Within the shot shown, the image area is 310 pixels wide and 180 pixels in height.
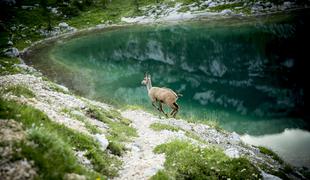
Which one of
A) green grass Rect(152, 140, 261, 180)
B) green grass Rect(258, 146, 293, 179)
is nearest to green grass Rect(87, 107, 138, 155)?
green grass Rect(152, 140, 261, 180)

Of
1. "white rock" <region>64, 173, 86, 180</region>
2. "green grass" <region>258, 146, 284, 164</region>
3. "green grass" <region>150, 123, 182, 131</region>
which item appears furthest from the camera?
"green grass" <region>150, 123, 182, 131</region>

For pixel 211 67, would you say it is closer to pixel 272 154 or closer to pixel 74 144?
pixel 272 154

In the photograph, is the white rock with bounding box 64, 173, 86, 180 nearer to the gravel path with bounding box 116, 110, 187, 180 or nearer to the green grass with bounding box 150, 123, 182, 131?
the gravel path with bounding box 116, 110, 187, 180

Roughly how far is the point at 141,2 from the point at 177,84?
119 metres

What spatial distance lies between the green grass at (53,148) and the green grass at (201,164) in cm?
265

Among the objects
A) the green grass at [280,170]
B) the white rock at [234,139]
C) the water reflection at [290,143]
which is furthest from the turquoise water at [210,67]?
the green grass at [280,170]

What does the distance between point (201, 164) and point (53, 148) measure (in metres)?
7.68

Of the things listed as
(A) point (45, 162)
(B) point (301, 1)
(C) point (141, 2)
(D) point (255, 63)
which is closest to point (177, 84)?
(D) point (255, 63)

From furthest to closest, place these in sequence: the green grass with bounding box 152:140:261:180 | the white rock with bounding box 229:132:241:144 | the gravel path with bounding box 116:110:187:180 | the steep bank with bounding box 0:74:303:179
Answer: the white rock with bounding box 229:132:241:144
the green grass with bounding box 152:140:261:180
the gravel path with bounding box 116:110:187:180
the steep bank with bounding box 0:74:303:179

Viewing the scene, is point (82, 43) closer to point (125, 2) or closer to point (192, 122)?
point (125, 2)

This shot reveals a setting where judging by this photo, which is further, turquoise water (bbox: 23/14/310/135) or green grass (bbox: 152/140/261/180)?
turquoise water (bbox: 23/14/310/135)

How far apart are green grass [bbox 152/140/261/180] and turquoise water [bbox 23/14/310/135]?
18042 mm

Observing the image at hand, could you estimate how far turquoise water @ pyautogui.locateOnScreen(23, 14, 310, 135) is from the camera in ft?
134

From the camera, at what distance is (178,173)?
591 inches
